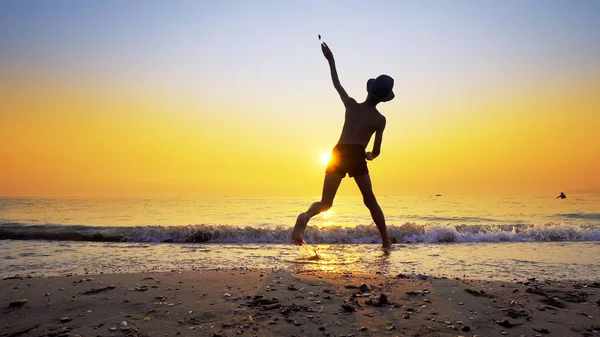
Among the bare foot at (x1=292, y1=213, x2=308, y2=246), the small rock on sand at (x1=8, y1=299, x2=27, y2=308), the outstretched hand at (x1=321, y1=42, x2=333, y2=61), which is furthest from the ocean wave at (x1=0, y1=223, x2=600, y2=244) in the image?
the small rock on sand at (x1=8, y1=299, x2=27, y2=308)

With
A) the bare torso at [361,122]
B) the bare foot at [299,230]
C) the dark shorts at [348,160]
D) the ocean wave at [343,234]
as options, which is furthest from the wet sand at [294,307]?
the ocean wave at [343,234]

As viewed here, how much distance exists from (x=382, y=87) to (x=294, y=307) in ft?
11.0

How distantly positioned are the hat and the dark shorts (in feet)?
2.44

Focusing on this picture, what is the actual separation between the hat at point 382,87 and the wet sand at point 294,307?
95.4 inches

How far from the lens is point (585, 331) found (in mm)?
2631

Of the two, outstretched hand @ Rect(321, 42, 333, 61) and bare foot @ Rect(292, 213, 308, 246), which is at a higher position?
outstretched hand @ Rect(321, 42, 333, 61)

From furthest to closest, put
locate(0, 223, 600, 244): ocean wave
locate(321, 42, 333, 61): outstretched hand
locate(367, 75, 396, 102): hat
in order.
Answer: locate(0, 223, 600, 244): ocean wave → locate(321, 42, 333, 61): outstretched hand → locate(367, 75, 396, 102): hat

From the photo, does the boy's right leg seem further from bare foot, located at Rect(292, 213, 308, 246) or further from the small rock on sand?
the small rock on sand

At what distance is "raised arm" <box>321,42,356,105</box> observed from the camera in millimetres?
5469

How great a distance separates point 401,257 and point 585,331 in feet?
12.5

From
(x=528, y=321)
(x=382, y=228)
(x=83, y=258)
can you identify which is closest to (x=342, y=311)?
(x=528, y=321)

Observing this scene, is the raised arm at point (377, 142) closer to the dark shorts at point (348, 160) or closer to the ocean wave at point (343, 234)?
the dark shorts at point (348, 160)

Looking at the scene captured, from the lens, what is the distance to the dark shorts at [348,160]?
5.55m

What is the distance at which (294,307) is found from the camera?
304 centimetres
